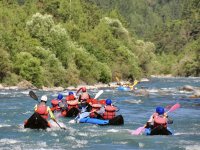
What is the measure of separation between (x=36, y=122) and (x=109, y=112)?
4.90m

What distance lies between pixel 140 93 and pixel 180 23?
477ft

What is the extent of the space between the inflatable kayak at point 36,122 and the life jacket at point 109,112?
4.08 metres

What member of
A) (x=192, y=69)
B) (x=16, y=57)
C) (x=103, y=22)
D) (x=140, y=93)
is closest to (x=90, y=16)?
(x=103, y=22)

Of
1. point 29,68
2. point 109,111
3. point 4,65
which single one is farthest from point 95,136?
point 29,68

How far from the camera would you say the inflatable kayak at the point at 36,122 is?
2402 centimetres

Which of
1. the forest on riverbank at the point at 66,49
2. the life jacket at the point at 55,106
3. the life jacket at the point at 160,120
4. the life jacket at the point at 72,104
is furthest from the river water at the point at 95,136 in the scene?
the forest on riverbank at the point at 66,49

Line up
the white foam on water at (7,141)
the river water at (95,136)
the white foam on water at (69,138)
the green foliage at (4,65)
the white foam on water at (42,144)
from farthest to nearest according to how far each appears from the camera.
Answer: the green foliage at (4,65)
the white foam on water at (69,138)
the white foam on water at (7,141)
the river water at (95,136)
the white foam on water at (42,144)

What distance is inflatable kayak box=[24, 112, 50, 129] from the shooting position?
24.0 m

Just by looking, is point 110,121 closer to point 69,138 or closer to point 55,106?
point 69,138

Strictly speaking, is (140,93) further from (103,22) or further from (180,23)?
(180,23)

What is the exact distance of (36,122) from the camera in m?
24.1

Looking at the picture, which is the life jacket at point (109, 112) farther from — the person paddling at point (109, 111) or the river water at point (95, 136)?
the river water at point (95, 136)

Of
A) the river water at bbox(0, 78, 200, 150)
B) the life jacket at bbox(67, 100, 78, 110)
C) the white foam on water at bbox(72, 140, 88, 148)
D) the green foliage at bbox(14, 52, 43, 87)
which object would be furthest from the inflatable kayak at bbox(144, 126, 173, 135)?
the green foliage at bbox(14, 52, 43, 87)

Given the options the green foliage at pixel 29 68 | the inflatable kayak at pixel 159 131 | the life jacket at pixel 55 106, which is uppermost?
the green foliage at pixel 29 68
